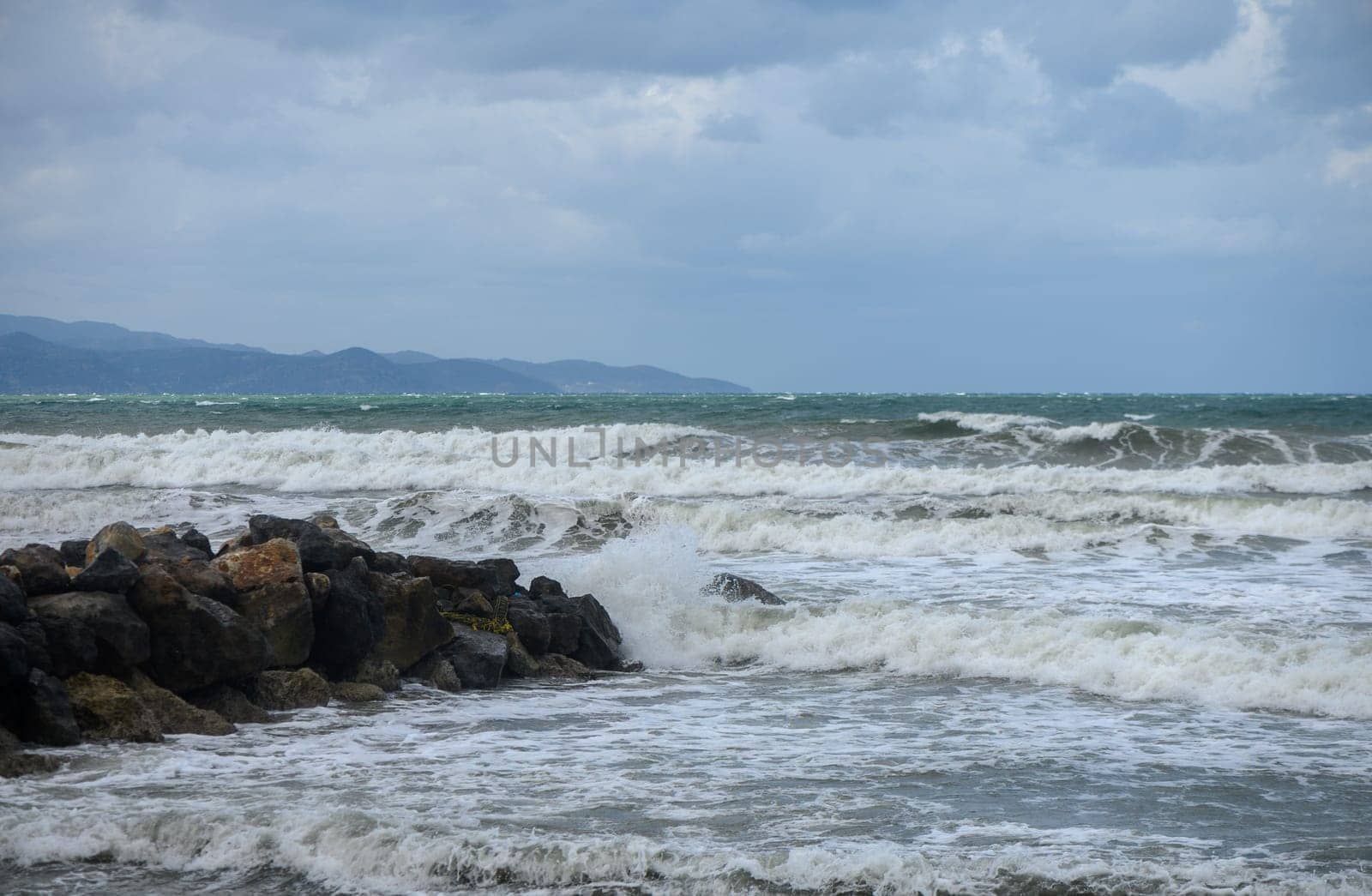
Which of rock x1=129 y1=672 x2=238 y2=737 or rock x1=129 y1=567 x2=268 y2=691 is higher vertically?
rock x1=129 y1=567 x2=268 y2=691

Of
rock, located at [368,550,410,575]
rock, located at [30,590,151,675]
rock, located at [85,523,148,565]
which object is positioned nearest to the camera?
rock, located at [30,590,151,675]

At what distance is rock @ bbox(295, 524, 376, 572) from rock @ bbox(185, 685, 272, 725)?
1.41 m

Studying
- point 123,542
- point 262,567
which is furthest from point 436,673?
point 123,542

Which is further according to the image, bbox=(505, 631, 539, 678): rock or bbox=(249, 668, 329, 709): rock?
bbox=(505, 631, 539, 678): rock

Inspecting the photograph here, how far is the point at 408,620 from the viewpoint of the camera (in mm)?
9461

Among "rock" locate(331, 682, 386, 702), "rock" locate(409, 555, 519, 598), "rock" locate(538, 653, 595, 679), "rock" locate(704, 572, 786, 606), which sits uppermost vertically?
"rock" locate(409, 555, 519, 598)

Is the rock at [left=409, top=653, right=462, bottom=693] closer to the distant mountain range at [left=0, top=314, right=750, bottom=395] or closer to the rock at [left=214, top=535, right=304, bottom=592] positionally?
the rock at [left=214, top=535, right=304, bottom=592]

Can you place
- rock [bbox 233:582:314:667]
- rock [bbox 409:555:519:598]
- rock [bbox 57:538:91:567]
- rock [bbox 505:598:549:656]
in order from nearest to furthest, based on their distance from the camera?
rock [bbox 233:582:314:667], rock [bbox 57:538:91:567], rock [bbox 505:598:549:656], rock [bbox 409:555:519:598]

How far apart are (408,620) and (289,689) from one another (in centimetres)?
128

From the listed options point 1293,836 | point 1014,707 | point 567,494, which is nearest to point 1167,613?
point 1014,707

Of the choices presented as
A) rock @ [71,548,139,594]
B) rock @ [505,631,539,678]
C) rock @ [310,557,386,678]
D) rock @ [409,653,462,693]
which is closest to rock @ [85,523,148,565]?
rock @ [71,548,139,594]

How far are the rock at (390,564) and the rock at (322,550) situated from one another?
637 mm

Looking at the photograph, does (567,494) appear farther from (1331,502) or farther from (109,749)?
(109,749)

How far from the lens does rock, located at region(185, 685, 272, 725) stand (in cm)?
789
